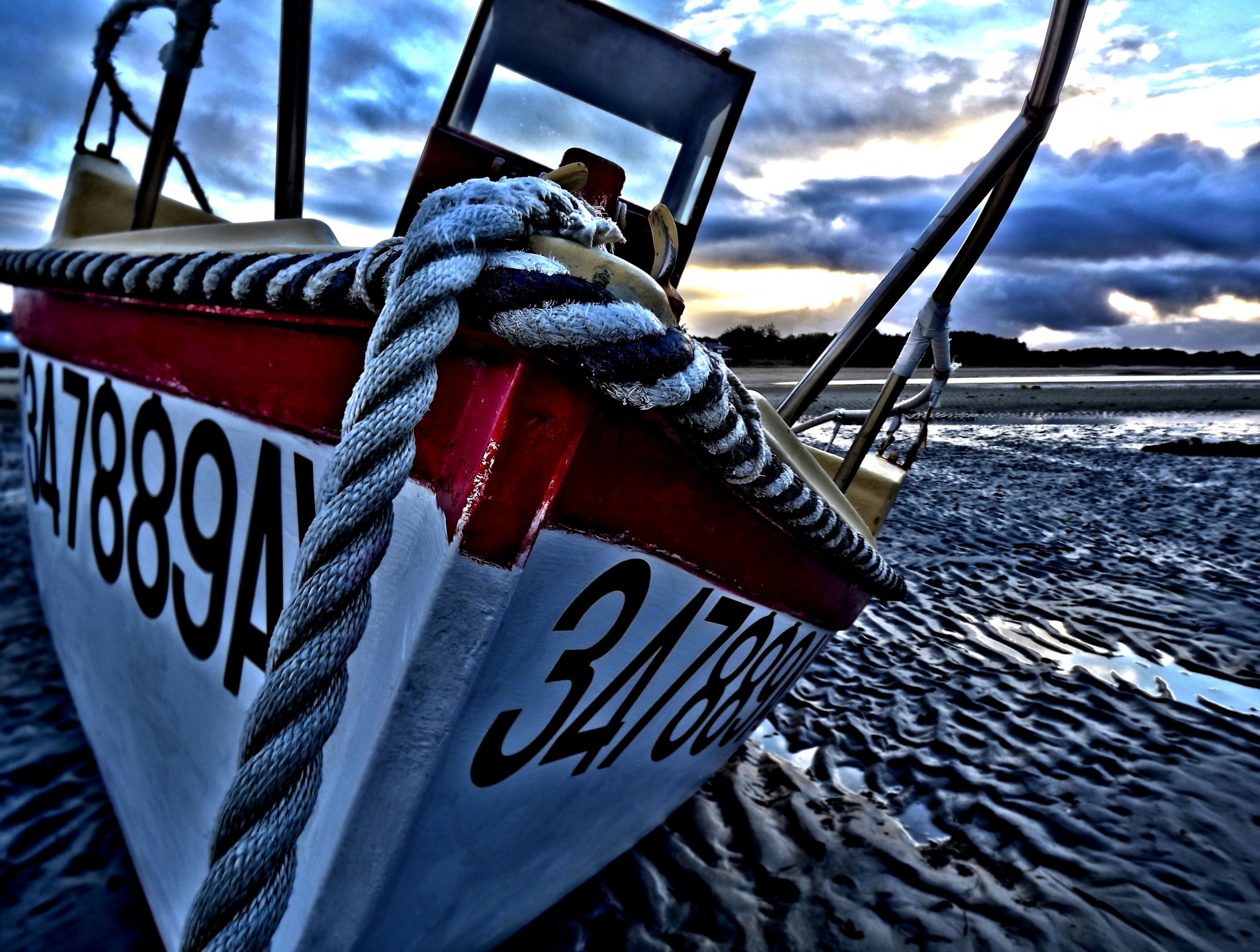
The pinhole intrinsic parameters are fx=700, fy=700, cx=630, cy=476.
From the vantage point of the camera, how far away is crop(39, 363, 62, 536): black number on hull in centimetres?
194

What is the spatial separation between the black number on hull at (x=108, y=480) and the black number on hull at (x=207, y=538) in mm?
368

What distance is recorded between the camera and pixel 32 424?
2258mm

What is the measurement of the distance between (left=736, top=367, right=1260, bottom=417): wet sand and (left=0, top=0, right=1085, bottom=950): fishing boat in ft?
37.8

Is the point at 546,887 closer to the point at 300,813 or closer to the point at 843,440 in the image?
the point at 300,813

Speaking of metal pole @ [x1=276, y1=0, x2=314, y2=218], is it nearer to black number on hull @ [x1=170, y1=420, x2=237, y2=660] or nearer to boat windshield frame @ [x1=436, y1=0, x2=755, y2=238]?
boat windshield frame @ [x1=436, y1=0, x2=755, y2=238]

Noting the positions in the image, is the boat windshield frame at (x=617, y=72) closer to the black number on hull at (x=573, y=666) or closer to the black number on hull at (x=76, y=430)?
the black number on hull at (x=76, y=430)

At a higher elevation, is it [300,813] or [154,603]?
[300,813]

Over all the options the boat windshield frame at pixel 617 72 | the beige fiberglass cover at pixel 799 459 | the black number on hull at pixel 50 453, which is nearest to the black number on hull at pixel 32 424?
the black number on hull at pixel 50 453

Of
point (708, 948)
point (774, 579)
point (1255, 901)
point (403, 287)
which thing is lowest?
point (708, 948)

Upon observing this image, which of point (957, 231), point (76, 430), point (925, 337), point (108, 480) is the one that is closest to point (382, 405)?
point (108, 480)

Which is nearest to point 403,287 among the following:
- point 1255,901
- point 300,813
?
point 300,813

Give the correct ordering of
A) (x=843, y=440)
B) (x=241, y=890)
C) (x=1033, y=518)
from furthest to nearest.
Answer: (x=843, y=440)
(x=1033, y=518)
(x=241, y=890)

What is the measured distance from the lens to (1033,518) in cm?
555

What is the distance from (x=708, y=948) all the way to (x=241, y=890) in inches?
45.7
